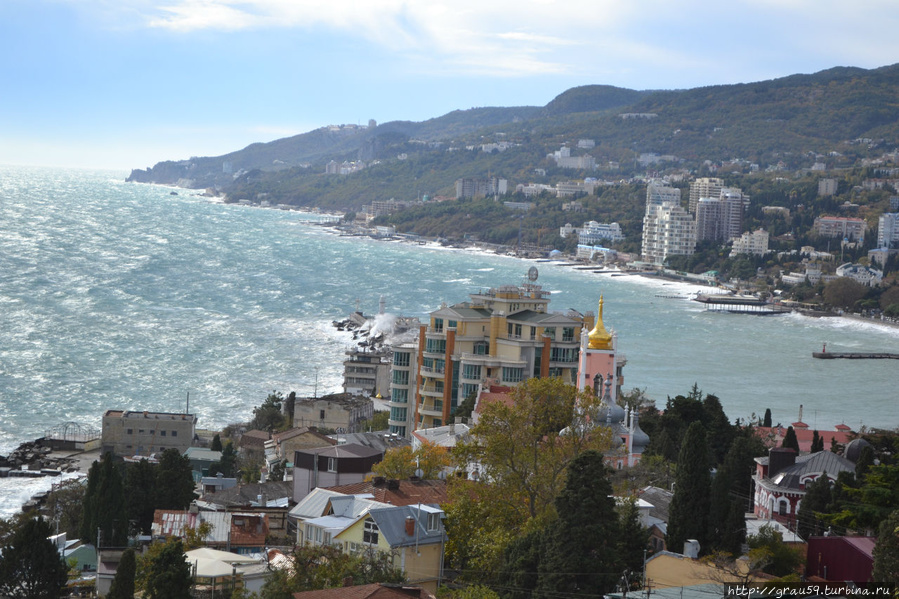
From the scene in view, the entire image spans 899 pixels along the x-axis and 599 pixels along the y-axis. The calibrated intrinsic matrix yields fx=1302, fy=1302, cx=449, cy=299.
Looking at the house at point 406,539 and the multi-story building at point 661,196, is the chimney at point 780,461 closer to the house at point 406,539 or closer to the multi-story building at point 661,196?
the house at point 406,539

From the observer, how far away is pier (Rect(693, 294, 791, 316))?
72.1 metres

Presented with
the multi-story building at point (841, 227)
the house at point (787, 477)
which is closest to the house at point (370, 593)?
the house at point (787, 477)

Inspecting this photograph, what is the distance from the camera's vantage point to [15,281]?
205 feet

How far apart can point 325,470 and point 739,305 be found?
196 feet

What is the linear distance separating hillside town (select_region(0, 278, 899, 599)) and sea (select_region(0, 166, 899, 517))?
275 inches

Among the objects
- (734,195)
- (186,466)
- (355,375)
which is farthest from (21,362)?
(734,195)

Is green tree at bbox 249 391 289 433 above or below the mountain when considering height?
below

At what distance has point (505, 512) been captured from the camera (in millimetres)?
13617

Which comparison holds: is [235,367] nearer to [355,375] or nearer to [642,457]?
[355,375]

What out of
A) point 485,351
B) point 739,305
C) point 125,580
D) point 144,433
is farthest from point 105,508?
point 739,305

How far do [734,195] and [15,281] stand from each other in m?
69.9

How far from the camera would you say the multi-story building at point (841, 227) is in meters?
101

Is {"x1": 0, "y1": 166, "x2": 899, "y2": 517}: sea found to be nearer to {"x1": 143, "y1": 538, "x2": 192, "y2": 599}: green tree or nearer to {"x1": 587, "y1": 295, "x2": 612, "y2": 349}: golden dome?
{"x1": 587, "y1": 295, "x2": 612, "y2": 349}: golden dome

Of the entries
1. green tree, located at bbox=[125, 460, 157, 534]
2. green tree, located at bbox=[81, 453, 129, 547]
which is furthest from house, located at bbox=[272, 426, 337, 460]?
green tree, located at bbox=[81, 453, 129, 547]
